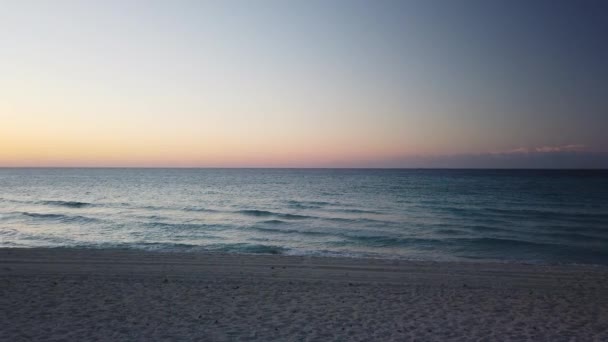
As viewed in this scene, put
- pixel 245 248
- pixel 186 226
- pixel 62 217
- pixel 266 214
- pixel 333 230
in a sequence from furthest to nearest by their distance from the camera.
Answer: pixel 266 214, pixel 62 217, pixel 186 226, pixel 333 230, pixel 245 248

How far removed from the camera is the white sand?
8344 mm

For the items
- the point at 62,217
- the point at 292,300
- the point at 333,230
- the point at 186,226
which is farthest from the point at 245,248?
the point at 62,217

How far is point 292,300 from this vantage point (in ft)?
34.7

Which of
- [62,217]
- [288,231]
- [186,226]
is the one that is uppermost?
[62,217]

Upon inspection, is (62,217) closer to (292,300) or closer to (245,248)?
(245,248)

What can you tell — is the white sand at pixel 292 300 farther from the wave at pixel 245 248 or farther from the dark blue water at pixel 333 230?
the dark blue water at pixel 333 230

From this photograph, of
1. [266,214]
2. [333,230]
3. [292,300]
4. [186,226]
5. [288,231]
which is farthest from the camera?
[266,214]

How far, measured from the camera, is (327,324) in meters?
8.81

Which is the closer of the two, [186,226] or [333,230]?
[333,230]

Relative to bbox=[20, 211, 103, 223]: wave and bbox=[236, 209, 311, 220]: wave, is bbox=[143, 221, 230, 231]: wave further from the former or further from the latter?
bbox=[236, 209, 311, 220]: wave

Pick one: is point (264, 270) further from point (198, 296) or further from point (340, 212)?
point (340, 212)

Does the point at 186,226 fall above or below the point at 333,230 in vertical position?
above

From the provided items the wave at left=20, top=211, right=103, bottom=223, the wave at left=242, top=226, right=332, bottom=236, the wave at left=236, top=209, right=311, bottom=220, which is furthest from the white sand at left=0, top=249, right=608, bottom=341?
the wave at left=236, top=209, right=311, bottom=220

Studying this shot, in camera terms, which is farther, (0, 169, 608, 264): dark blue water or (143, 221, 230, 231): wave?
(143, 221, 230, 231): wave
